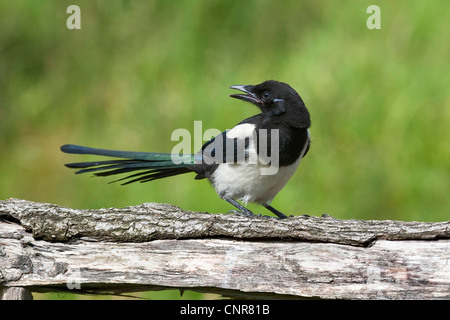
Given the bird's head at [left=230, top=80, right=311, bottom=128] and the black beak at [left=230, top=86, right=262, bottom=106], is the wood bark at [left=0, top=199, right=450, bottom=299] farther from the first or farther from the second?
the black beak at [left=230, top=86, right=262, bottom=106]

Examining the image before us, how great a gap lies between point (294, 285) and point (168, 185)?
296cm

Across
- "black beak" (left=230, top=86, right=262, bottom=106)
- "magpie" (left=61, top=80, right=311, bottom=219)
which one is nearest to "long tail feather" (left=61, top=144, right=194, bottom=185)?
"magpie" (left=61, top=80, right=311, bottom=219)

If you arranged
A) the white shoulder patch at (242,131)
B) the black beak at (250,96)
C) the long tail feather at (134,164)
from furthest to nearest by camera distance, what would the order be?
the black beak at (250,96) → the white shoulder patch at (242,131) → the long tail feather at (134,164)

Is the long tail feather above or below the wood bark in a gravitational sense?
above

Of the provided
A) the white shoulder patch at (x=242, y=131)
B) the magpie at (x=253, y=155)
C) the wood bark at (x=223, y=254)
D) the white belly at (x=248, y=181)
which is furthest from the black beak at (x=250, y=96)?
the wood bark at (x=223, y=254)

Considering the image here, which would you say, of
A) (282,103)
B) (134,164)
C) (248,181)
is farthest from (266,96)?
(134,164)

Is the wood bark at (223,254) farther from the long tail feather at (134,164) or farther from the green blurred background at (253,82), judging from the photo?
the green blurred background at (253,82)

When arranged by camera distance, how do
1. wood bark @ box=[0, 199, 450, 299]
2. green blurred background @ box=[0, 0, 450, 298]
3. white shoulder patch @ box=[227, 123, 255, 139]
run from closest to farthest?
wood bark @ box=[0, 199, 450, 299], white shoulder patch @ box=[227, 123, 255, 139], green blurred background @ box=[0, 0, 450, 298]

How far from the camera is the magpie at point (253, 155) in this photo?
12.0ft

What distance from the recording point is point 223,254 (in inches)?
111

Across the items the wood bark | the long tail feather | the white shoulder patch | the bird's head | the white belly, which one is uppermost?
the bird's head

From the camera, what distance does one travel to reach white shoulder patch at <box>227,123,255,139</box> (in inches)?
148

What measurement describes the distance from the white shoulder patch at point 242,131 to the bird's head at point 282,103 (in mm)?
110

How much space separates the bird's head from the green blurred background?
61.7 inches
